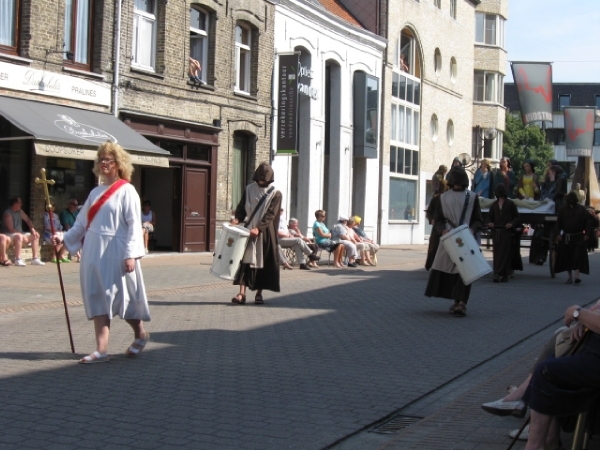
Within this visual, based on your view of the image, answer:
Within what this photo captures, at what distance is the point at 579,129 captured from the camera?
2967 centimetres

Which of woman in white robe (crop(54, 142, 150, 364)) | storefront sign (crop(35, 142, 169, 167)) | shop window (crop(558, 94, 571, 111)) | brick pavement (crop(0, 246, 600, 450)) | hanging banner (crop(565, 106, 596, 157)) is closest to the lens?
brick pavement (crop(0, 246, 600, 450))

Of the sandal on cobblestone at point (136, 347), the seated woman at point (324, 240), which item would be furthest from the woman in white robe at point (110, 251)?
the seated woman at point (324, 240)

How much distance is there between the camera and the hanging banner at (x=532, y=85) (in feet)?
77.3

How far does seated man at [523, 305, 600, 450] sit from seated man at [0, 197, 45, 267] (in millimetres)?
14861

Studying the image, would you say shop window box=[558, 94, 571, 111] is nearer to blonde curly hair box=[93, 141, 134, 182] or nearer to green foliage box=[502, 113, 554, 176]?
green foliage box=[502, 113, 554, 176]

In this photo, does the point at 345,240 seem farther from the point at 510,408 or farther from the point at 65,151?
the point at 510,408

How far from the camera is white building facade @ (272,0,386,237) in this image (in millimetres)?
28516

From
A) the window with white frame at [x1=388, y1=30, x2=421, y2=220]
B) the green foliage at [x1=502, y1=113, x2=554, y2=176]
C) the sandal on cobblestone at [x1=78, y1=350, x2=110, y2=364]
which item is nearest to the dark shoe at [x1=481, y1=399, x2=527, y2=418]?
the sandal on cobblestone at [x1=78, y1=350, x2=110, y2=364]

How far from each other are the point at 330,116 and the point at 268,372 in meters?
25.3

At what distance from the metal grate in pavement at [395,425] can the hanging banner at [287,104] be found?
21.3m

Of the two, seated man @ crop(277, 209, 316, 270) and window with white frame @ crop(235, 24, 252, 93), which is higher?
window with white frame @ crop(235, 24, 252, 93)

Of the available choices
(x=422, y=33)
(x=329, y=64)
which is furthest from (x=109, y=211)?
(x=422, y=33)

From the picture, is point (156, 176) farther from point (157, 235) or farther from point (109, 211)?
point (109, 211)

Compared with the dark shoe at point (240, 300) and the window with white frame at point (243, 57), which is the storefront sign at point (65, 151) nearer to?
the dark shoe at point (240, 300)
